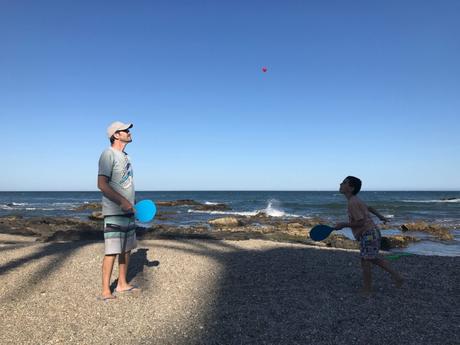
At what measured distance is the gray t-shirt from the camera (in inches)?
177

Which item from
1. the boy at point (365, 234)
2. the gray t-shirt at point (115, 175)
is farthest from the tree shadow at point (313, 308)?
the gray t-shirt at point (115, 175)

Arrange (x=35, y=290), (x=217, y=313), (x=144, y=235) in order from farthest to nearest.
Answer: (x=144, y=235) < (x=35, y=290) < (x=217, y=313)

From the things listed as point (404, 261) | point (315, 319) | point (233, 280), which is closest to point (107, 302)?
point (233, 280)

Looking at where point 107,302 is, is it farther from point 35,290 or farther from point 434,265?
point 434,265

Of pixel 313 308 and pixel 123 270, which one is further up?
pixel 123 270

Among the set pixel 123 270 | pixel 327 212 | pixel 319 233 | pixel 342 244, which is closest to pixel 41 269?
pixel 123 270

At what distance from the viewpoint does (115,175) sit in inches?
179

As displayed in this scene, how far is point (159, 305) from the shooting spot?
4562 millimetres

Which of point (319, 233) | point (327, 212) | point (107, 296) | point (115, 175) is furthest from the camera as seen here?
point (327, 212)

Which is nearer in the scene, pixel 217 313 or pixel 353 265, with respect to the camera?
pixel 217 313

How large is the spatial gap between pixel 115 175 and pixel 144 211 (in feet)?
2.51

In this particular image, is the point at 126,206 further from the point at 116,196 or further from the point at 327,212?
the point at 327,212

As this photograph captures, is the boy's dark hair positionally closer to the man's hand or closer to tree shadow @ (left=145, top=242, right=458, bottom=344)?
tree shadow @ (left=145, top=242, right=458, bottom=344)

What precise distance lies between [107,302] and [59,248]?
14.1 ft
